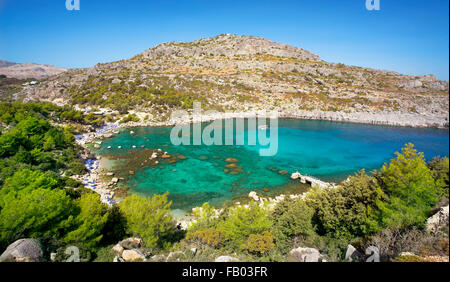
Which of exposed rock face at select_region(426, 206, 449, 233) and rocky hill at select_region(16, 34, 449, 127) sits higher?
rocky hill at select_region(16, 34, 449, 127)

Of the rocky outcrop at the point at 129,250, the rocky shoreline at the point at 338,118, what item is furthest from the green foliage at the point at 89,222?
the rocky shoreline at the point at 338,118

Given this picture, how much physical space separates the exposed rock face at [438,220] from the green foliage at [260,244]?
6.67 meters

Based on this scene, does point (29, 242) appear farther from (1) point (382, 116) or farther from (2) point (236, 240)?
(1) point (382, 116)

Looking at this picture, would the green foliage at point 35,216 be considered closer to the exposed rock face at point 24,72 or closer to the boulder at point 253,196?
the boulder at point 253,196

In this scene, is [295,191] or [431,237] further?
[295,191]

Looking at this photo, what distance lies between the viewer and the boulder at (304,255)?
8.59m

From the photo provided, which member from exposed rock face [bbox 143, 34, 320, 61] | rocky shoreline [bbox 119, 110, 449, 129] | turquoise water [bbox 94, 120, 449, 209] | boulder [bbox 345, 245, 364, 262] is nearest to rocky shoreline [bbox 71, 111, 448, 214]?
rocky shoreline [bbox 119, 110, 449, 129]

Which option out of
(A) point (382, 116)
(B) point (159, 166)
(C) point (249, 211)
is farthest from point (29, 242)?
(A) point (382, 116)

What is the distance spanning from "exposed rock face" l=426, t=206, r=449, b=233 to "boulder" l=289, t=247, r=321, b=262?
4.66 meters

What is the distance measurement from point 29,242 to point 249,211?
10327 millimetres

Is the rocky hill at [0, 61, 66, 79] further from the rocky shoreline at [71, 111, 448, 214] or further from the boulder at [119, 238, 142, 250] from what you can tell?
the boulder at [119, 238, 142, 250]

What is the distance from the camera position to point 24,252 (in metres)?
7.79

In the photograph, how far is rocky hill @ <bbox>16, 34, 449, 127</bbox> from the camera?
55.0m
